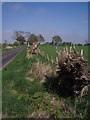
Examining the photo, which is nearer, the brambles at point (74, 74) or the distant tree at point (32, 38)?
the brambles at point (74, 74)

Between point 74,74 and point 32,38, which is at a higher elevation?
point 32,38

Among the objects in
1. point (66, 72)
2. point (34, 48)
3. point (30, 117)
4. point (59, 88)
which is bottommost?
point (30, 117)

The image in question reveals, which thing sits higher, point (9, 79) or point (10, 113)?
point (9, 79)

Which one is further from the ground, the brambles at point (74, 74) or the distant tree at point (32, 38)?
the distant tree at point (32, 38)

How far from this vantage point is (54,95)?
8.18 m

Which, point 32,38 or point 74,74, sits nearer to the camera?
point 74,74

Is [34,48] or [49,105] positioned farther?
[34,48]

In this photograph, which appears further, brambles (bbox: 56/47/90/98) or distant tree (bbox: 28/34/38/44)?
distant tree (bbox: 28/34/38/44)

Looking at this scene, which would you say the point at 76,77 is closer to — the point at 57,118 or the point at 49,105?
the point at 49,105

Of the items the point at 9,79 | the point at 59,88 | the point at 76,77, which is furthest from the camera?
the point at 9,79

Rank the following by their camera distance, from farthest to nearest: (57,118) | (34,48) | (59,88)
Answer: (34,48), (59,88), (57,118)

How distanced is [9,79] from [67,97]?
413 centimetres

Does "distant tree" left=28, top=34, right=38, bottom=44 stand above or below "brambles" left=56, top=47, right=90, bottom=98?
above

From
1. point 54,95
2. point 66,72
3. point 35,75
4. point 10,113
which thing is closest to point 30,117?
point 10,113
